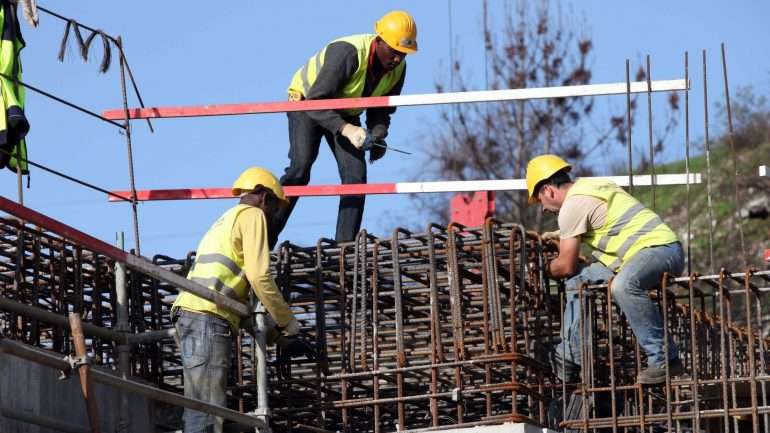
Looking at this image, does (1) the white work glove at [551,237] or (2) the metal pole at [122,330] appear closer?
(2) the metal pole at [122,330]

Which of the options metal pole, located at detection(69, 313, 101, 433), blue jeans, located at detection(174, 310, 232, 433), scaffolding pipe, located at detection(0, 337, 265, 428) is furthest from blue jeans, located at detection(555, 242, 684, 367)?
metal pole, located at detection(69, 313, 101, 433)

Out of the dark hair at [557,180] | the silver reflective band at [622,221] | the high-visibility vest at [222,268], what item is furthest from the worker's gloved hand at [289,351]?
the silver reflective band at [622,221]

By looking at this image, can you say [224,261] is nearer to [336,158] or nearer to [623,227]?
[623,227]

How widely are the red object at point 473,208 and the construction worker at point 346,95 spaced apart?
0.90 metres

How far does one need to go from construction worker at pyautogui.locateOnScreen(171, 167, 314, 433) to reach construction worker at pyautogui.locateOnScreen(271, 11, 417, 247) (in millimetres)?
2315

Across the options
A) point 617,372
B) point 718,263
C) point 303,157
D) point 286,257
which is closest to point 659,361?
point 617,372

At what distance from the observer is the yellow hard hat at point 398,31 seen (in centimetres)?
1423

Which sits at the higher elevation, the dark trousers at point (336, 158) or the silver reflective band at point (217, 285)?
the dark trousers at point (336, 158)

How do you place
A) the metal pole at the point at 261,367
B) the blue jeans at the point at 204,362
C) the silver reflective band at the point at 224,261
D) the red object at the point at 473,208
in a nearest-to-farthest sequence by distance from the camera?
the blue jeans at the point at 204,362, the metal pole at the point at 261,367, the silver reflective band at the point at 224,261, the red object at the point at 473,208

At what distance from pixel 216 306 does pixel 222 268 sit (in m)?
0.34

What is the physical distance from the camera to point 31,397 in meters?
10.5

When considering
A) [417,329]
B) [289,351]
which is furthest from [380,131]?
[289,351]

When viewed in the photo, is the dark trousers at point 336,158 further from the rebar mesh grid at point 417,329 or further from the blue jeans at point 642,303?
the blue jeans at point 642,303

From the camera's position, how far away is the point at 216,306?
1115cm
